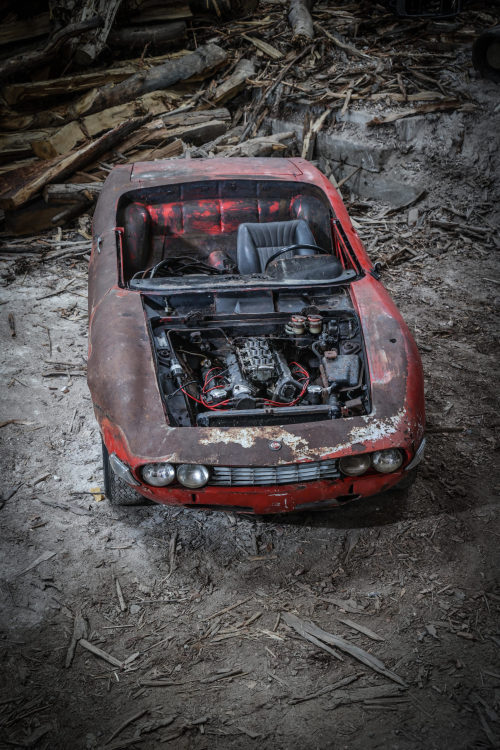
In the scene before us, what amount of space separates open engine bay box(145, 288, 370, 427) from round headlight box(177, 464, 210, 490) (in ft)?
1.01

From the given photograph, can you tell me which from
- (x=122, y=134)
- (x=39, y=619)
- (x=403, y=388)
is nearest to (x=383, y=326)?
(x=403, y=388)

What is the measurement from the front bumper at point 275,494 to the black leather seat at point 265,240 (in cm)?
204

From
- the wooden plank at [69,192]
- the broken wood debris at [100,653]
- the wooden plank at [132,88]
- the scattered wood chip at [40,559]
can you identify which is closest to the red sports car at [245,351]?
the scattered wood chip at [40,559]

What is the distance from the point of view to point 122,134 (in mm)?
8273

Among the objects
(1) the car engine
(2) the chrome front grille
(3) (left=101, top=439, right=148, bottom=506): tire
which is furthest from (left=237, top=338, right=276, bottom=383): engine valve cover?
(3) (left=101, top=439, right=148, bottom=506): tire

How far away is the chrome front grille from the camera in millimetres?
3061

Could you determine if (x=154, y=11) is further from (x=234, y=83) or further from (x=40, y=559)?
(x=40, y=559)

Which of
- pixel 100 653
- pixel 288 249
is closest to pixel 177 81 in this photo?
pixel 288 249

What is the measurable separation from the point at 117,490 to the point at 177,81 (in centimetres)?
812

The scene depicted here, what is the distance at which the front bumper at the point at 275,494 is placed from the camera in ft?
10.2

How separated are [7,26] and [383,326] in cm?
887

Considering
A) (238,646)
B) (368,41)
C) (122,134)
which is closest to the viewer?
(238,646)

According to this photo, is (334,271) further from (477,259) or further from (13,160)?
(13,160)

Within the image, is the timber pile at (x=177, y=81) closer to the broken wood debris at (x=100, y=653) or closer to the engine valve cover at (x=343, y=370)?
the engine valve cover at (x=343, y=370)
